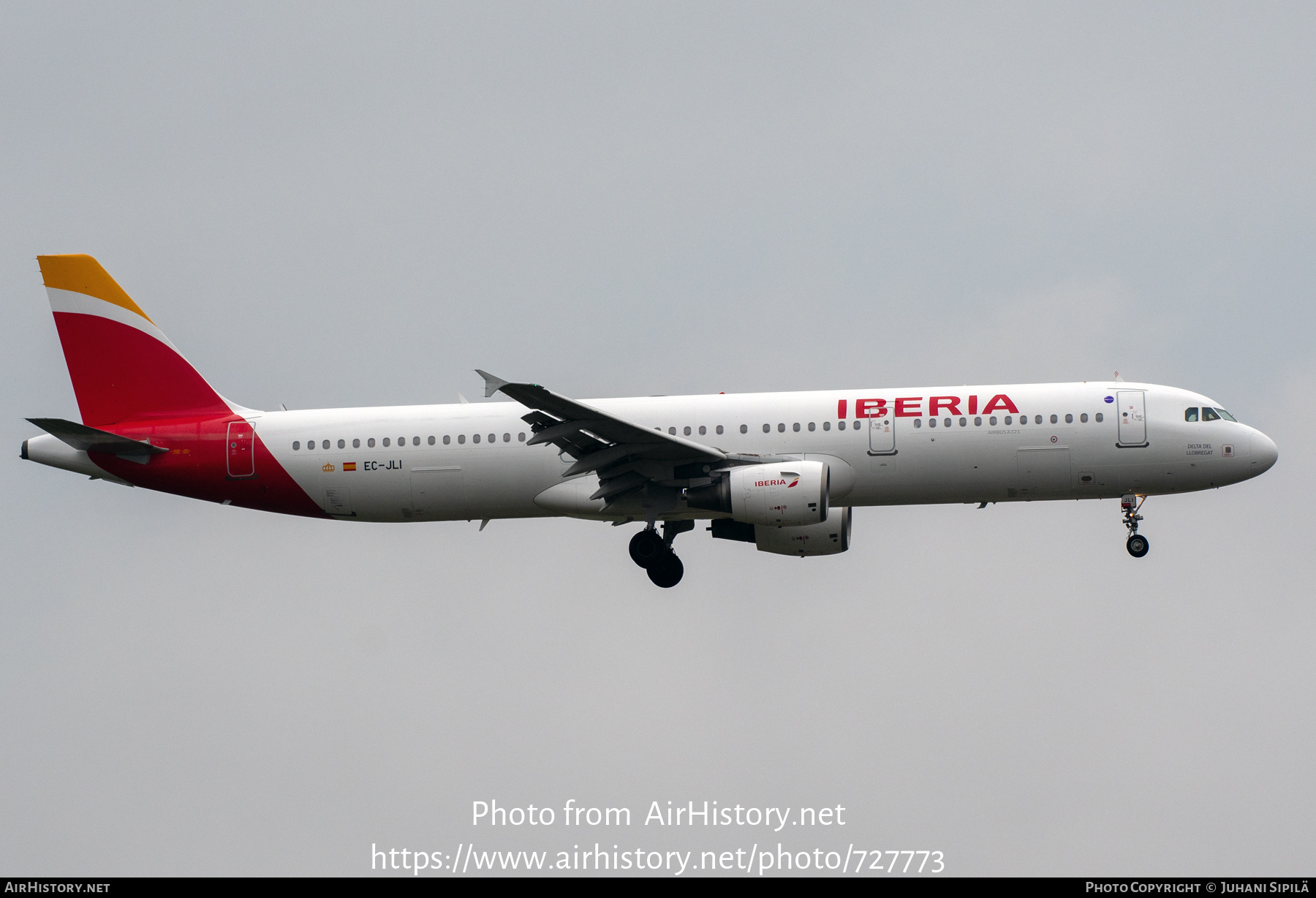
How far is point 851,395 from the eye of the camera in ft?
110

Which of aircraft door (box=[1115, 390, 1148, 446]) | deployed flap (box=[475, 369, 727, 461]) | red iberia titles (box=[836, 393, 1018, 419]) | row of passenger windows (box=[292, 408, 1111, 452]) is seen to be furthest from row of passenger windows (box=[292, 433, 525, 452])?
aircraft door (box=[1115, 390, 1148, 446])

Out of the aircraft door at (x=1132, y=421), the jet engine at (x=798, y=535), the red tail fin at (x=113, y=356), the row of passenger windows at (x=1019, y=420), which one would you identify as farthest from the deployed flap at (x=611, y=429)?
the red tail fin at (x=113, y=356)

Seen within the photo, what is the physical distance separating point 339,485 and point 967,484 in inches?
604

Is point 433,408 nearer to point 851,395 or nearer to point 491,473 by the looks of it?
point 491,473

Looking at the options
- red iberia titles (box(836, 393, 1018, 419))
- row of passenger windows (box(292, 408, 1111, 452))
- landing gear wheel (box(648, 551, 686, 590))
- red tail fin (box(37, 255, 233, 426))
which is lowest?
landing gear wheel (box(648, 551, 686, 590))

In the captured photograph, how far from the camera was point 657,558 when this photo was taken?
117 ft

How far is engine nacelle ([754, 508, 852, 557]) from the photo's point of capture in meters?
36.1

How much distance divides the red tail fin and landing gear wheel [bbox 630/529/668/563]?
11.2 m

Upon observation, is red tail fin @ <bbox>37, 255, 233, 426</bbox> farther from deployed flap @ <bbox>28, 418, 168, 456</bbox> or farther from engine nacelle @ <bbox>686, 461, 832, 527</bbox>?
engine nacelle @ <bbox>686, 461, 832, 527</bbox>

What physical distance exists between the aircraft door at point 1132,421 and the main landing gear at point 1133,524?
151 cm

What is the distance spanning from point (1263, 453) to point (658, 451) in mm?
14319

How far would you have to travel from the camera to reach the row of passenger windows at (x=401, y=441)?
3412 centimetres

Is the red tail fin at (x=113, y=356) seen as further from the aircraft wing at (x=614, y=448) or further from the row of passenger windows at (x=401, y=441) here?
the aircraft wing at (x=614, y=448)

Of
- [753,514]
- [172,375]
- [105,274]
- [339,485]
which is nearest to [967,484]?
[753,514]
